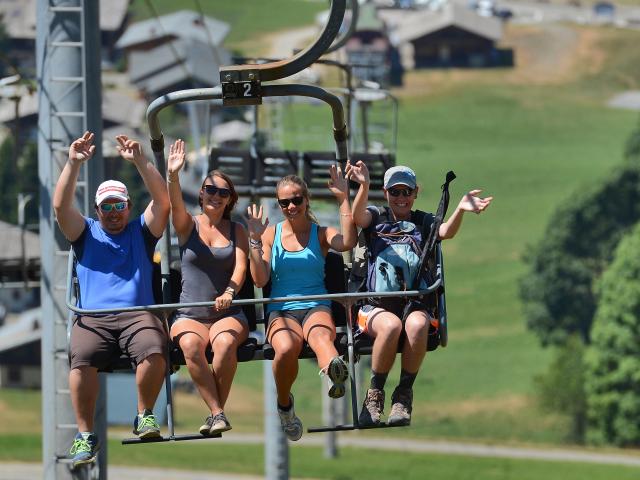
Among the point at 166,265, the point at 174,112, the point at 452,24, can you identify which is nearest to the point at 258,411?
the point at 174,112

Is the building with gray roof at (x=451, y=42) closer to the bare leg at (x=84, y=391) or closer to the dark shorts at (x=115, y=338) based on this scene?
the dark shorts at (x=115, y=338)

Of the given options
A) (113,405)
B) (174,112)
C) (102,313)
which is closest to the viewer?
(102,313)

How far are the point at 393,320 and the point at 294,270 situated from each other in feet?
2.49

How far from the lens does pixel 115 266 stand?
13195mm

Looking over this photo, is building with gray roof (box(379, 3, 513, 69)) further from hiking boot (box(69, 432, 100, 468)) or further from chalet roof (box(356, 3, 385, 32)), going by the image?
hiking boot (box(69, 432, 100, 468))

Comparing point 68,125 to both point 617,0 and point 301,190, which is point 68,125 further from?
point 617,0

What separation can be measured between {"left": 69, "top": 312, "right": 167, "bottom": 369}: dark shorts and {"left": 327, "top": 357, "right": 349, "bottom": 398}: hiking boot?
113 centimetres

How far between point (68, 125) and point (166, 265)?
4.23 meters

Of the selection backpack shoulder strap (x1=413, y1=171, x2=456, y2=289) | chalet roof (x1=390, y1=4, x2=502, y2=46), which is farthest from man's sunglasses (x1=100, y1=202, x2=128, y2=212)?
chalet roof (x1=390, y1=4, x2=502, y2=46)

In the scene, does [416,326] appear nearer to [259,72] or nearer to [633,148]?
[259,72]

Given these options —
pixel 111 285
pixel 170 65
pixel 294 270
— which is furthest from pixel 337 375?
pixel 170 65

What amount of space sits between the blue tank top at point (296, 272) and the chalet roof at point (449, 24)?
101445mm

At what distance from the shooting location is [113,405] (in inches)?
2277

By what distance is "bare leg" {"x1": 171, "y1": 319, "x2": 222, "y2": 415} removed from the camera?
1314 cm
